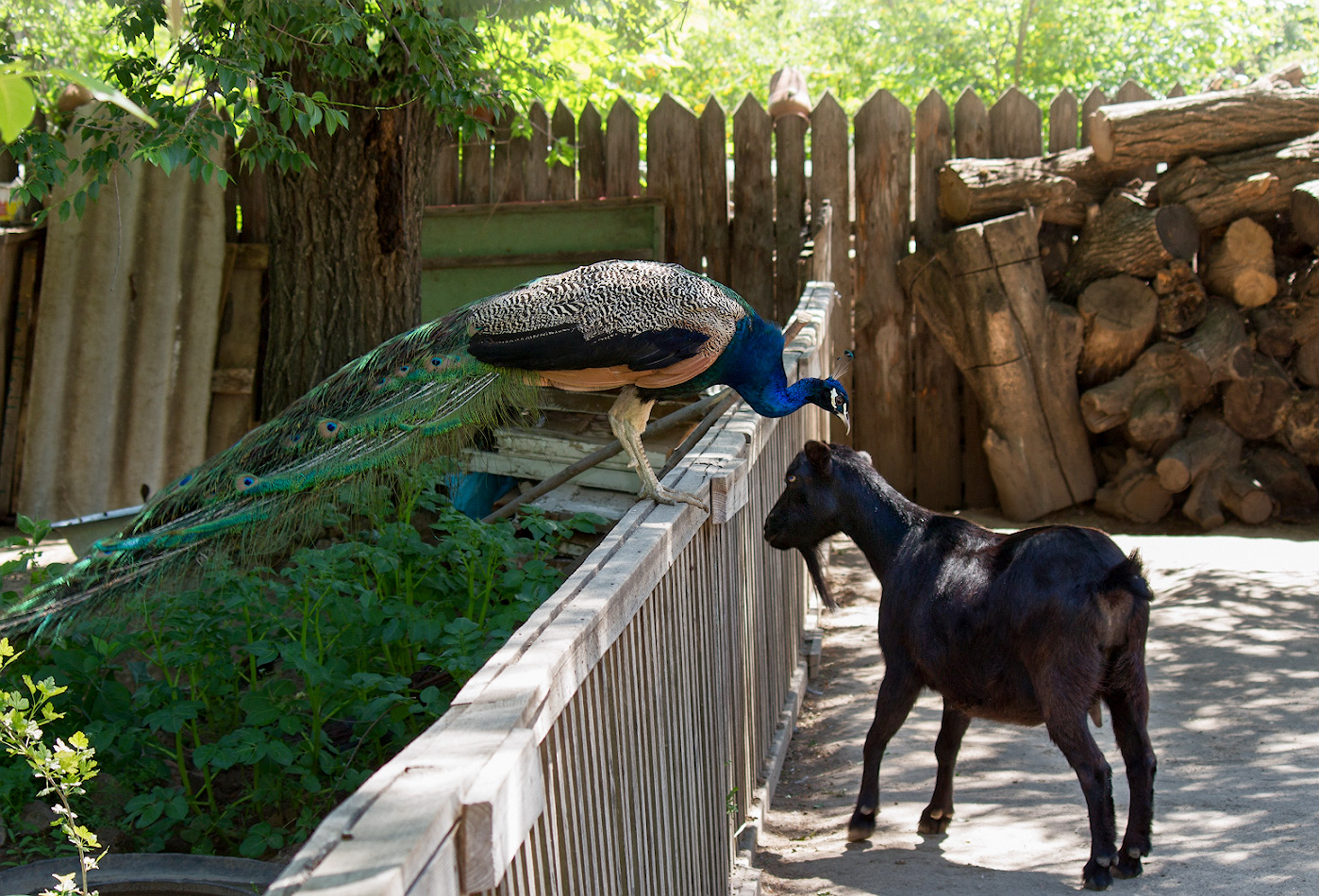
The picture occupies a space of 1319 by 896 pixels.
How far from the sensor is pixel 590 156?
Answer: 26.3 ft

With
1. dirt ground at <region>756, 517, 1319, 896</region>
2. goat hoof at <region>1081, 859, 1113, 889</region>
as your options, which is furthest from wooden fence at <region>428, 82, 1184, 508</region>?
goat hoof at <region>1081, 859, 1113, 889</region>

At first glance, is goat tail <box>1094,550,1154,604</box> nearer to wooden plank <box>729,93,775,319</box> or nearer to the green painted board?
wooden plank <box>729,93,775,319</box>

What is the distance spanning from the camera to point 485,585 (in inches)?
165

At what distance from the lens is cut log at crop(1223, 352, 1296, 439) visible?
7.13 m

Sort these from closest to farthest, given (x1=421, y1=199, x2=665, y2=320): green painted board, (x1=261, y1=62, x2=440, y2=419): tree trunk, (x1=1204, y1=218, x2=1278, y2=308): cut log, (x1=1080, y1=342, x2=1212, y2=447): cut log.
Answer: (x1=261, y1=62, x2=440, y2=419): tree trunk < (x1=1204, y1=218, x2=1278, y2=308): cut log < (x1=1080, y1=342, x2=1212, y2=447): cut log < (x1=421, y1=199, x2=665, y2=320): green painted board

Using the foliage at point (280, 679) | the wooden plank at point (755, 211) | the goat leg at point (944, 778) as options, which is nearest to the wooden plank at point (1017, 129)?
the wooden plank at point (755, 211)

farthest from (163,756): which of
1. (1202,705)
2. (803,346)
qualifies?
(1202,705)

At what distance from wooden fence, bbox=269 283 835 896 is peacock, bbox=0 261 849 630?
317 mm

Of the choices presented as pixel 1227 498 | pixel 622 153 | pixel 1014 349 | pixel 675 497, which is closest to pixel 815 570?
pixel 675 497

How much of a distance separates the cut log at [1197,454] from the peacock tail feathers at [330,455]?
4718mm

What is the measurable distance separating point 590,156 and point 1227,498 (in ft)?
16.3

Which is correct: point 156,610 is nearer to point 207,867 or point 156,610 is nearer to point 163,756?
point 163,756

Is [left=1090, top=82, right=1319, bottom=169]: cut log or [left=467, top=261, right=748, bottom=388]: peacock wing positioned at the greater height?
[left=1090, top=82, right=1319, bottom=169]: cut log

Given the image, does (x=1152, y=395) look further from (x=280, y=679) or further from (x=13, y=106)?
(x=13, y=106)
